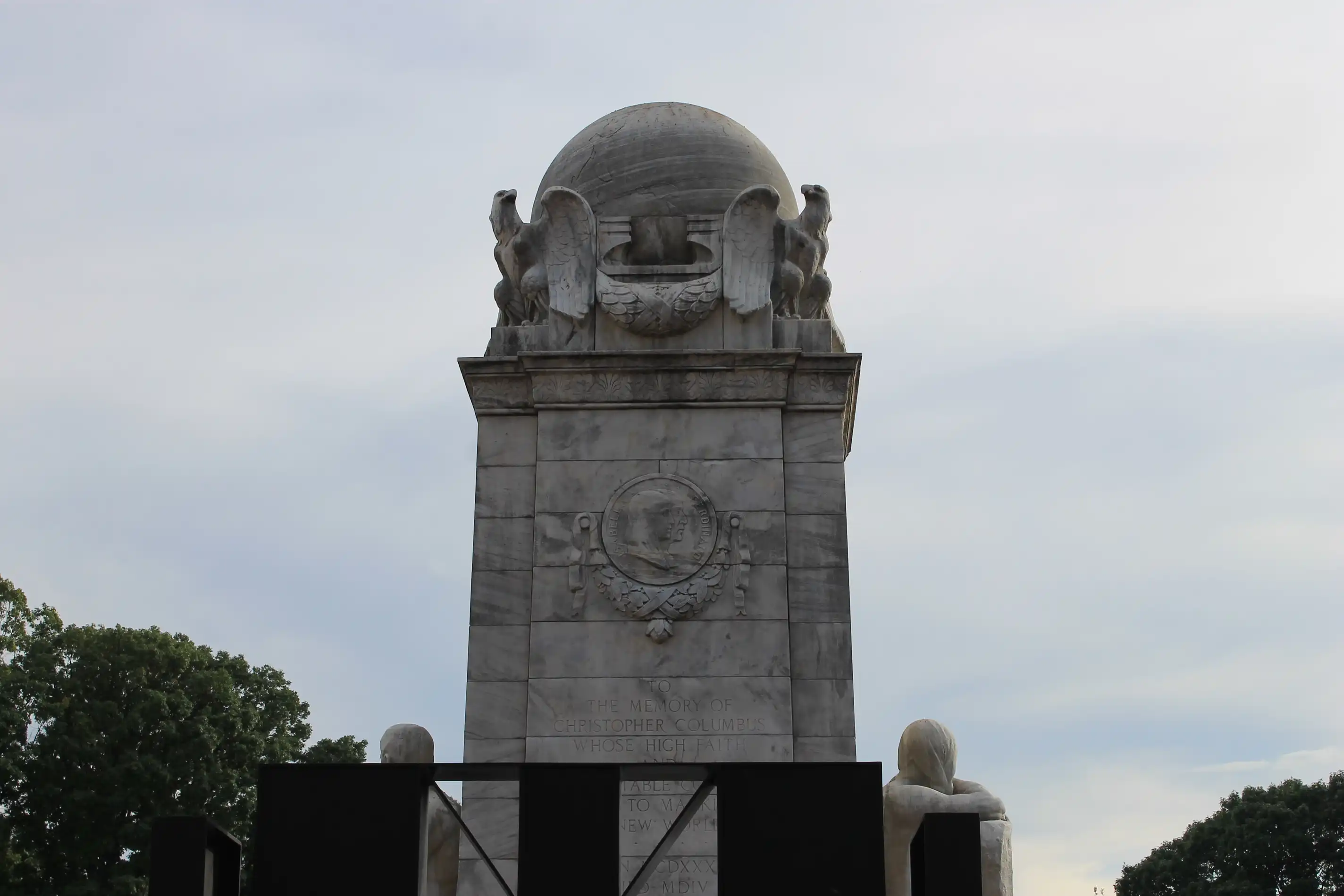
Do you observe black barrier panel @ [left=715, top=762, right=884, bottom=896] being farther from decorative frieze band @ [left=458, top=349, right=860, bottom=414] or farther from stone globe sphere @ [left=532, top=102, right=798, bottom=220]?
stone globe sphere @ [left=532, top=102, right=798, bottom=220]

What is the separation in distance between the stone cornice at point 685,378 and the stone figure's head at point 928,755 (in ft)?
15.4

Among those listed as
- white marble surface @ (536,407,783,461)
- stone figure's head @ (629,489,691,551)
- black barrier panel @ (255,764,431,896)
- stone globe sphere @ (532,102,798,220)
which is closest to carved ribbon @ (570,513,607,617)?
stone figure's head @ (629,489,691,551)

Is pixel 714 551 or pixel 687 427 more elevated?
pixel 687 427

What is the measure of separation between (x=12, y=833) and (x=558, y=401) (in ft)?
71.1

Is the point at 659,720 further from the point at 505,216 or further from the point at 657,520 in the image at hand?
the point at 505,216

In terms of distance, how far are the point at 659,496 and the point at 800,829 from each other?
7527 mm

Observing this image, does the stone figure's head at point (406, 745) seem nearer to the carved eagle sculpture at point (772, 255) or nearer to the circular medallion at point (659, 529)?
the circular medallion at point (659, 529)

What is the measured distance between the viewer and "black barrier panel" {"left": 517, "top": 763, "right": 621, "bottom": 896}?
8820 mm

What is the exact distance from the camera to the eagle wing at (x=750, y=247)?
1695 centimetres

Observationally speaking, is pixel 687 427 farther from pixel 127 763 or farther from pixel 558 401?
pixel 127 763

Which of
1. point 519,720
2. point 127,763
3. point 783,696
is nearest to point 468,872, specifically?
point 519,720

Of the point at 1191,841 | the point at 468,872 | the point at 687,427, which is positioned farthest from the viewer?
the point at 1191,841

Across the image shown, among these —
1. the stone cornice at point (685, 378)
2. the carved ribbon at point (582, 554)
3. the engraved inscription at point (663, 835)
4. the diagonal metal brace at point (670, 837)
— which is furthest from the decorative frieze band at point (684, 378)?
the diagonal metal brace at point (670, 837)

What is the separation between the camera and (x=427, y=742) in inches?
561
